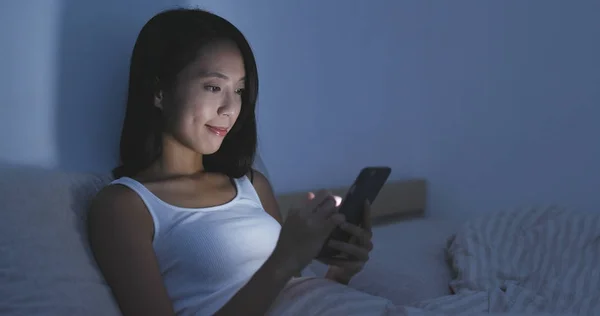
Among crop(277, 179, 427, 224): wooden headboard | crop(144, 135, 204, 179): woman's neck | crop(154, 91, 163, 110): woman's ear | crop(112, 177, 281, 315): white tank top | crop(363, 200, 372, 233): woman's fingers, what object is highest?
crop(154, 91, 163, 110): woman's ear

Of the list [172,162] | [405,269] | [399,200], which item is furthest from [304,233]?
[399,200]

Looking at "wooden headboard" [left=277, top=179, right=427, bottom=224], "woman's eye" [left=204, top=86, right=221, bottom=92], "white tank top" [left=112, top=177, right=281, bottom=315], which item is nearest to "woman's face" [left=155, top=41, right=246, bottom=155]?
"woman's eye" [left=204, top=86, right=221, bottom=92]

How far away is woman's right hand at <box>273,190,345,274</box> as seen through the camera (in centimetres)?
80

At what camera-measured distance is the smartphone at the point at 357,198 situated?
90 cm

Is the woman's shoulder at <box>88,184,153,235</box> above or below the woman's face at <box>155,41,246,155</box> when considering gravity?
below

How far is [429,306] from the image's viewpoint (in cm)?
98

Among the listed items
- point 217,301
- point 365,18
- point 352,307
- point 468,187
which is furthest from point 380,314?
point 468,187

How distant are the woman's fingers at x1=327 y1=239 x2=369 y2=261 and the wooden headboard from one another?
2.37ft

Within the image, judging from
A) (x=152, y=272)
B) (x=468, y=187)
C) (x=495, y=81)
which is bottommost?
(x=468, y=187)

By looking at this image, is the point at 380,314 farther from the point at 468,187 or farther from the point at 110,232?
Answer: the point at 468,187

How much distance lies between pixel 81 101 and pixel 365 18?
1083 mm

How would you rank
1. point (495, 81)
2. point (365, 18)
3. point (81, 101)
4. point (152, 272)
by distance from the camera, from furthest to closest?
point (495, 81), point (365, 18), point (81, 101), point (152, 272)

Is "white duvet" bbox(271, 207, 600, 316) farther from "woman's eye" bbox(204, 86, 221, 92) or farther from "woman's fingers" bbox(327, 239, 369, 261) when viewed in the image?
"woman's eye" bbox(204, 86, 221, 92)

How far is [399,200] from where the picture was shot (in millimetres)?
1932
